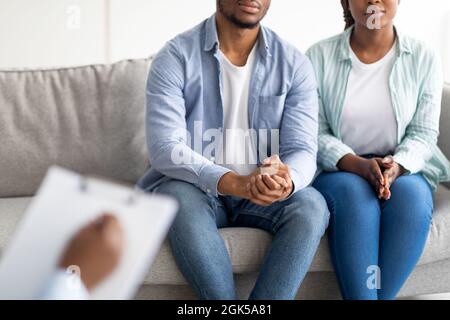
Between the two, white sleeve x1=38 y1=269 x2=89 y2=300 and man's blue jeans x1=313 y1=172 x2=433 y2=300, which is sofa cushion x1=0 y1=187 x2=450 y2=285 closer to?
man's blue jeans x1=313 y1=172 x2=433 y2=300

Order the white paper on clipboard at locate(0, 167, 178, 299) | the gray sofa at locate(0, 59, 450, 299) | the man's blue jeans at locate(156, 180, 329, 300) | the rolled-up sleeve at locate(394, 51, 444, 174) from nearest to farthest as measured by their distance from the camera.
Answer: the white paper on clipboard at locate(0, 167, 178, 299) → the man's blue jeans at locate(156, 180, 329, 300) → the rolled-up sleeve at locate(394, 51, 444, 174) → the gray sofa at locate(0, 59, 450, 299)

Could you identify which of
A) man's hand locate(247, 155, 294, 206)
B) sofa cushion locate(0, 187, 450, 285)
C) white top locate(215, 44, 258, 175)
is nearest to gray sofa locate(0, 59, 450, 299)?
sofa cushion locate(0, 187, 450, 285)

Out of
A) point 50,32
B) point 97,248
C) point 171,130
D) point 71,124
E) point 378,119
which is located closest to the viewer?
point 97,248

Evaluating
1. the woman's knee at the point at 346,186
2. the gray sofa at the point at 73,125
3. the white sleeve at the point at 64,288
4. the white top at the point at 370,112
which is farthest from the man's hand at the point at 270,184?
the white sleeve at the point at 64,288

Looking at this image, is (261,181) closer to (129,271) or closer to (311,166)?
(311,166)

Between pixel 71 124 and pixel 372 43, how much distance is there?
80cm

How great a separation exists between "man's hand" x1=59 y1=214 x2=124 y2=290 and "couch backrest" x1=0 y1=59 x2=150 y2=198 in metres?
1.33

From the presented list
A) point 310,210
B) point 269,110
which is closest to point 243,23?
point 269,110

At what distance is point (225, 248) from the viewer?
144 centimetres

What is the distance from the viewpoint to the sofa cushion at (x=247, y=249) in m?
1.49

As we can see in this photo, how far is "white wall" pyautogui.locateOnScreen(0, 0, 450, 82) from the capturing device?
2.59 m

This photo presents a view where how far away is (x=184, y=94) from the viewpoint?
1.62m

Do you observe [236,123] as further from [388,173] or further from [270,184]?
[388,173]

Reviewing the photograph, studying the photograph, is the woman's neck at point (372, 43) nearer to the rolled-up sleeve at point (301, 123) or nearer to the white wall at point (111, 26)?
the rolled-up sleeve at point (301, 123)
